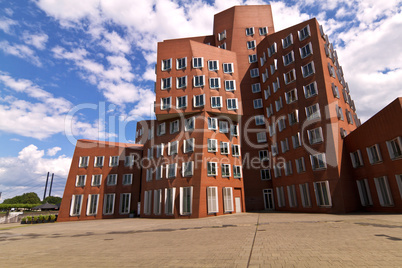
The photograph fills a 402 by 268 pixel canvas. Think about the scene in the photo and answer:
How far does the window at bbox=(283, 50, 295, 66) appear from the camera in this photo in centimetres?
3300

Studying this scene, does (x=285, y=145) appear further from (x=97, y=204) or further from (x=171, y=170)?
(x=97, y=204)

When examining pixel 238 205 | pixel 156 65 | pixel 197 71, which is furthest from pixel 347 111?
pixel 156 65

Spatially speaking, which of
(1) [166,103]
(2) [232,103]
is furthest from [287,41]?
(1) [166,103]

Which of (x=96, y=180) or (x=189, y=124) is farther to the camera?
(x=96, y=180)

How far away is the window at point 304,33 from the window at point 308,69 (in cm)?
436

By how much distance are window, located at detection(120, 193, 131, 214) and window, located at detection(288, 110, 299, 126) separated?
1202 inches

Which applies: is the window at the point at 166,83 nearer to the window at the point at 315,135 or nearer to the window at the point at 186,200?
the window at the point at 186,200

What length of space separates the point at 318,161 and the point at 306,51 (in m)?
15.6

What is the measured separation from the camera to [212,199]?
29.1m

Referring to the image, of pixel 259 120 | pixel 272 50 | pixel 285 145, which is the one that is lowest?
pixel 285 145

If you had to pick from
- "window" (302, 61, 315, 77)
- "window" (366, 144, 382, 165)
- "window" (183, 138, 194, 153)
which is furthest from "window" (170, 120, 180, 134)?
"window" (366, 144, 382, 165)

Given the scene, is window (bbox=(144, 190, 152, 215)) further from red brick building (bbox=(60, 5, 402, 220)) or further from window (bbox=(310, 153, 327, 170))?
window (bbox=(310, 153, 327, 170))

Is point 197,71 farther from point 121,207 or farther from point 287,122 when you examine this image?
point 121,207

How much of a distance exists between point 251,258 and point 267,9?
52.2 metres
